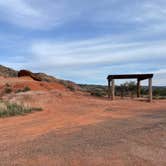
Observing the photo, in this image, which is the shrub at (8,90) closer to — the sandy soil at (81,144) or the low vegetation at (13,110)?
the low vegetation at (13,110)

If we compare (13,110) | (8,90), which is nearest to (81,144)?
(13,110)

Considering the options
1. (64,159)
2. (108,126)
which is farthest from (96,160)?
(108,126)

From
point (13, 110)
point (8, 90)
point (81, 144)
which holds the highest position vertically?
point (8, 90)

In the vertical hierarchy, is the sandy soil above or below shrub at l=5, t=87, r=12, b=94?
below

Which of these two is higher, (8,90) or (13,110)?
(8,90)

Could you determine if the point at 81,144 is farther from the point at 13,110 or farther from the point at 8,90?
the point at 8,90

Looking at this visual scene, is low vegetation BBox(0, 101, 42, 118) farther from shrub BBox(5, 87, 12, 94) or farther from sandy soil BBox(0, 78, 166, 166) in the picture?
shrub BBox(5, 87, 12, 94)

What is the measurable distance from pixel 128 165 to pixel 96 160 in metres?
0.73

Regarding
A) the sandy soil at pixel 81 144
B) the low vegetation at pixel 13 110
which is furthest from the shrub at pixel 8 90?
the sandy soil at pixel 81 144

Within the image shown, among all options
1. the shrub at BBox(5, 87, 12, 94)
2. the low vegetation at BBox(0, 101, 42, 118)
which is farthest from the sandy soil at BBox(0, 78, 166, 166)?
the shrub at BBox(5, 87, 12, 94)

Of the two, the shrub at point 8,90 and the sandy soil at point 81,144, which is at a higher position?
the shrub at point 8,90

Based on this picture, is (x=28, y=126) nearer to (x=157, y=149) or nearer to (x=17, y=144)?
(x=17, y=144)

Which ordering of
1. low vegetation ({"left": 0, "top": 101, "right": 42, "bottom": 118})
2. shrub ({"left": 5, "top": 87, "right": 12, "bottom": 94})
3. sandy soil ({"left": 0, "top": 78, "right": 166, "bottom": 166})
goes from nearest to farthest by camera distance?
sandy soil ({"left": 0, "top": 78, "right": 166, "bottom": 166}) → low vegetation ({"left": 0, "top": 101, "right": 42, "bottom": 118}) → shrub ({"left": 5, "top": 87, "right": 12, "bottom": 94})

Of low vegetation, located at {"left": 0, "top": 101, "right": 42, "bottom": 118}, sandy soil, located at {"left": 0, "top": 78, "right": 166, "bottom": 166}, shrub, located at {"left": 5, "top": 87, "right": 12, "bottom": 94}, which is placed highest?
shrub, located at {"left": 5, "top": 87, "right": 12, "bottom": 94}
